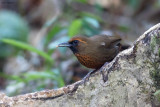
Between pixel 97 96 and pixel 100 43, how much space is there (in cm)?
101

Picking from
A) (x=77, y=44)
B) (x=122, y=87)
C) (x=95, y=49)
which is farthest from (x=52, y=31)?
(x=122, y=87)

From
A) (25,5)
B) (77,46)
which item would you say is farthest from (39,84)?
(25,5)

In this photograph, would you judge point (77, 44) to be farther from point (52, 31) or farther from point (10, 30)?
point (10, 30)

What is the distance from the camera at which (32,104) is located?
3.38 metres

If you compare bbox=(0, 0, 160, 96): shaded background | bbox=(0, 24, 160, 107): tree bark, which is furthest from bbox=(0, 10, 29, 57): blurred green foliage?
bbox=(0, 24, 160, 107): tree bark

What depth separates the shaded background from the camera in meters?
5.68

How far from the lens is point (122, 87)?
3240 millimetres

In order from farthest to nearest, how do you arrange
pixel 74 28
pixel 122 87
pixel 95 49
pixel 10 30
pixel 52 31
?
1. pixel 10 30
2. pixel 52 31
3. pixel 74 28
4. pixel 95 49
5. pixel 122 87

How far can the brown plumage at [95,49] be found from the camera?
158 inches

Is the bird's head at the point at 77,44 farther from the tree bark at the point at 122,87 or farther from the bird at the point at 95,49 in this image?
the tree bark at the point at 122,87

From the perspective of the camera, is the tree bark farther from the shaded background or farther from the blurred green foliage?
the blurred green foliage

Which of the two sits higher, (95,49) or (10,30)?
(10,30)

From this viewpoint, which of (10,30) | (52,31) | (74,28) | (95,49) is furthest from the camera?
(10,30)

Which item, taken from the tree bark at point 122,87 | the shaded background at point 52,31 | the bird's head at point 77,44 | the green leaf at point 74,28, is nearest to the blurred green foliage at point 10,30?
the shaded background at point 52,31
